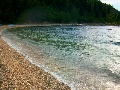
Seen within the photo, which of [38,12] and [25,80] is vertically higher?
[25,80]

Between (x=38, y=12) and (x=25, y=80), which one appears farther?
(x=38, y=12)

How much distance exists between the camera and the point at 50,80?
69.7 ft

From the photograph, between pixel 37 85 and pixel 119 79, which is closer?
pixel 37 85

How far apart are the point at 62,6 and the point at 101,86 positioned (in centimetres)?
17135

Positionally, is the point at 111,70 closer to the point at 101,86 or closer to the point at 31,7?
the point at 101,86

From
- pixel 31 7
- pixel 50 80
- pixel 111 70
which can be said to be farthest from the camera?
pixel 31 7

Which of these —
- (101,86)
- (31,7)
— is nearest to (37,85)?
(101,86)

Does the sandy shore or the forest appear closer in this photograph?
the sandy shore

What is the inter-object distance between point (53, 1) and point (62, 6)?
39.7ft

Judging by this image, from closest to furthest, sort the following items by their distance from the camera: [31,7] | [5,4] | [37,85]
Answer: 1. [37,85]
2. [5,4]
3. [31,7]

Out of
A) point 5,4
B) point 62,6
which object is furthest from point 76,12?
point 5,4

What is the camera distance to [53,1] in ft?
589

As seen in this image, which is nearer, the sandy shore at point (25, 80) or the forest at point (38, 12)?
the sandy shore at point (25, 80)

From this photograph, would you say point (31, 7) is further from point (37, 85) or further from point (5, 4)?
point (37, 85)
